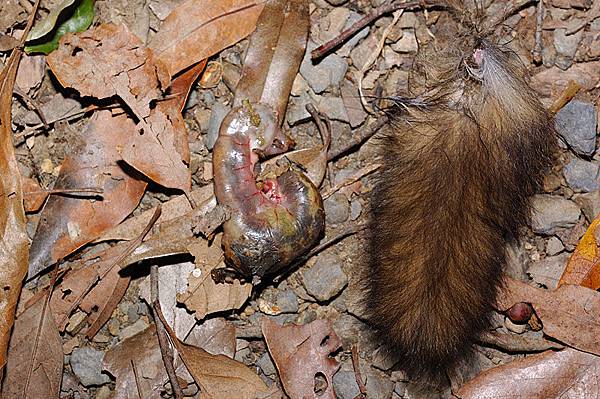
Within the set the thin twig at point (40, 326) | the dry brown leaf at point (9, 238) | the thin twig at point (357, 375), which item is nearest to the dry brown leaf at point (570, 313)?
the thin twig at point (357, 375)

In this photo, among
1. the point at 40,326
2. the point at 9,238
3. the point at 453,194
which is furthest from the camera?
the point at 40,326

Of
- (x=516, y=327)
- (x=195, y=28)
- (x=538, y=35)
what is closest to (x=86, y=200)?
(x=195, y=28)

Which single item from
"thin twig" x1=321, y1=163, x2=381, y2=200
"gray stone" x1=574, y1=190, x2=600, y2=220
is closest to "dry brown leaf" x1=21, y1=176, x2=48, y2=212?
"thin twig" x1=321, y1=163, x2=381, y2=200

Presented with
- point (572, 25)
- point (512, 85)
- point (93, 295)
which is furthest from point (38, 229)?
point (572, 25)

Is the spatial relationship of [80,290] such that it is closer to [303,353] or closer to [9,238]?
[9,238]

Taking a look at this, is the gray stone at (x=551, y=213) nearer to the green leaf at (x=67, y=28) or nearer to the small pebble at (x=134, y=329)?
the small pebble at (x=134, y=329)

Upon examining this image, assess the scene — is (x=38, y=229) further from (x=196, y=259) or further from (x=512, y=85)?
(x=512, y=85)
